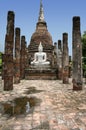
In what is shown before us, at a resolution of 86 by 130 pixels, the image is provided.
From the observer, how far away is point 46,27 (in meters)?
44.0

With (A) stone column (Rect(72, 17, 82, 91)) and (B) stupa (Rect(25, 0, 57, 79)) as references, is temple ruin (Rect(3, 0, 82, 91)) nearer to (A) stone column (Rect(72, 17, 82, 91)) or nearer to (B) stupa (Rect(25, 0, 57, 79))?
(A) stone column (Rect(72, 17, 82, 91))

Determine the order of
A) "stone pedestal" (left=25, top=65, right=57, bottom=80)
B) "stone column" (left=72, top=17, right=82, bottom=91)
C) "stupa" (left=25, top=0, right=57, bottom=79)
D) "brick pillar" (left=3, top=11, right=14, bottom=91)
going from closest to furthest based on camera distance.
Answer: "brick pillar" (left=3, top=11, right=14, bottom=91), "stone column" (left=72, top=17, right=82, bottom=91), "stone pedestal" (left=25, top=65, right=57, bottom=80), "stupa" (left=25, top=0, right=57, bottom=79)

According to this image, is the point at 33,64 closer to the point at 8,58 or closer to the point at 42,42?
the point at 42,42

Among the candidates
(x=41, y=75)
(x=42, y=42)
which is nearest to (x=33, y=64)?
(x=41, y=75)

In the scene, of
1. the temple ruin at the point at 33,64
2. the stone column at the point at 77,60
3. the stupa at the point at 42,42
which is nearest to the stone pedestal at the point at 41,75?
the temple ruin at the point at 33,64

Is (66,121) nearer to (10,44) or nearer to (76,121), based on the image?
(76,121)

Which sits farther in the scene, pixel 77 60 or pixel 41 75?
pixel 41 75

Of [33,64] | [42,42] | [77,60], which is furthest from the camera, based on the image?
[42,42]

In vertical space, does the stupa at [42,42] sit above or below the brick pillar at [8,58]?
above

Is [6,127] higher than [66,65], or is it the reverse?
[66,65]

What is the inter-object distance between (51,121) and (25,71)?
17.5 metres

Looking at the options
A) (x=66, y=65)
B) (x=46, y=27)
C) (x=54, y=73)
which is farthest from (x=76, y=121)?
(x=46, y=27)

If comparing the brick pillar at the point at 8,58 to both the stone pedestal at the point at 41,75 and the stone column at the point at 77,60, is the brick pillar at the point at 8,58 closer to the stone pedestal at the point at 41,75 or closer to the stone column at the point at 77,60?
the stone column at the point at 77,60

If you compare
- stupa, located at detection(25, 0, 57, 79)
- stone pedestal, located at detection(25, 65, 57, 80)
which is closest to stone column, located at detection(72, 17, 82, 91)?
stone pedestal, located at detection(25, 65, 57, 80)
